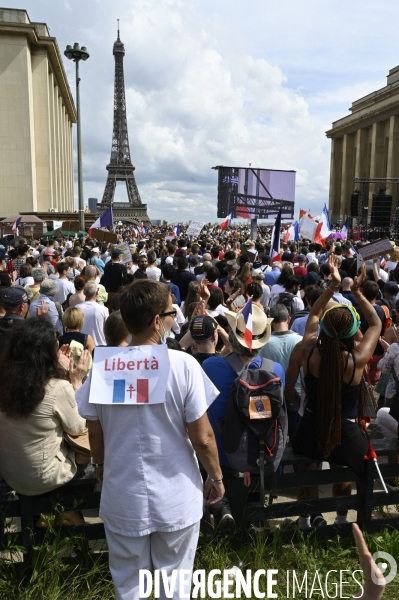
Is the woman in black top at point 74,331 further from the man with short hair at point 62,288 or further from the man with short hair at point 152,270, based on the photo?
the man with short hair at point 152,270

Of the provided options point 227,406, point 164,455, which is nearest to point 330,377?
point 227,406

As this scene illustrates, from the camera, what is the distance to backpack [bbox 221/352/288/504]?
3.26 metres

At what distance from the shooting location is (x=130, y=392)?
2.52m

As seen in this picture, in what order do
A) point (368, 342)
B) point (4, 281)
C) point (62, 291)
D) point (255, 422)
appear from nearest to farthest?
point (255, 422) → point (368, 342) → point (4, 281) → point (62, 291)

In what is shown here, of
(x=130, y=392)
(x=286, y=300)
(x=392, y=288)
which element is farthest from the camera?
(x=392, y=288)

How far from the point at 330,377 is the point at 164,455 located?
54.3 inches

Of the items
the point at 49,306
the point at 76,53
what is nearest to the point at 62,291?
the point at 49,306

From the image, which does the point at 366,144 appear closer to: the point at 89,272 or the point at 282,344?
the point at 89,272

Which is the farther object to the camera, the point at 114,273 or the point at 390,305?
the point at 114,273

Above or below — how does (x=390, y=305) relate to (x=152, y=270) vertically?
below

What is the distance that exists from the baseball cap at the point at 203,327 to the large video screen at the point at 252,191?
85.9 feet

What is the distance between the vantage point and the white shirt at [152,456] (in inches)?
100

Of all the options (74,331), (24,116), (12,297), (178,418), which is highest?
(24,116)

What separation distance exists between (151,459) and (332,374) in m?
1.44
